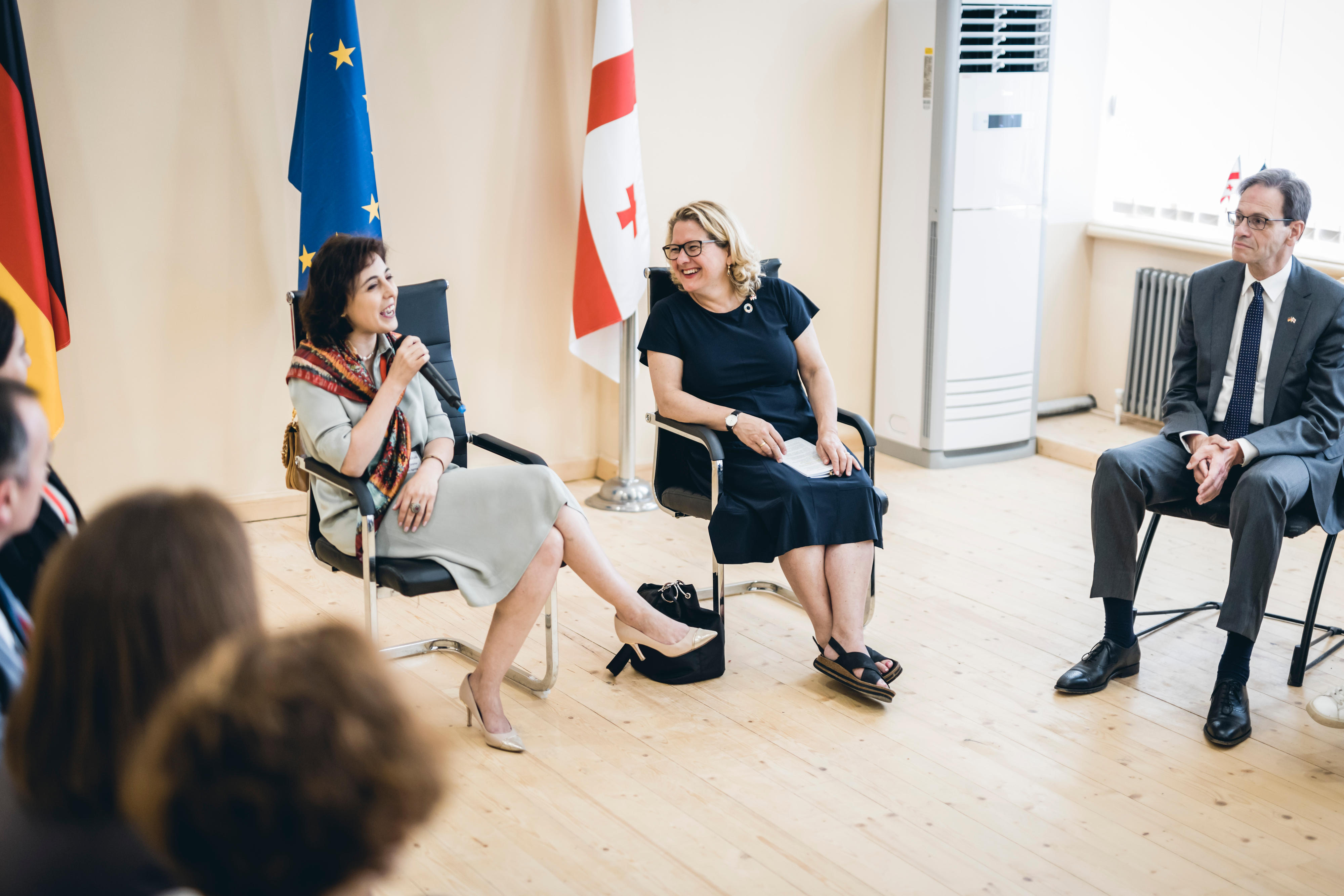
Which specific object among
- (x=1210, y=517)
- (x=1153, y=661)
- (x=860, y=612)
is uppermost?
(x=1210, y=517)

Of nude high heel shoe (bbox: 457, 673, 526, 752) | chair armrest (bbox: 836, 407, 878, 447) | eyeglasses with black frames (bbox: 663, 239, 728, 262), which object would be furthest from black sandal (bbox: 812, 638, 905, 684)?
eyeglasses with black frames (bbox: 663, 239, 728, 262)

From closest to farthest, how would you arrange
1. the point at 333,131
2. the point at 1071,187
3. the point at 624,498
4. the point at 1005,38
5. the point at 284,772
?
the point at 284,772, the point at 333,131, the point at 624,498, the point at 1005,38, the point at 1071,187

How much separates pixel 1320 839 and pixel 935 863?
0.76 m

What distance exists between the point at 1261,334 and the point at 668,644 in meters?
1.69

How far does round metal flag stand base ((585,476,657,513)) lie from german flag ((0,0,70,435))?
180cm

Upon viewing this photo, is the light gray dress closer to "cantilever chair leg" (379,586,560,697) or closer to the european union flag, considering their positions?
"cantilever chair leg" (379,586,560,697)

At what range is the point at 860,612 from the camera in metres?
3.03

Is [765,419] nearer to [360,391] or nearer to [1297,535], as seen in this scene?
[360,391]

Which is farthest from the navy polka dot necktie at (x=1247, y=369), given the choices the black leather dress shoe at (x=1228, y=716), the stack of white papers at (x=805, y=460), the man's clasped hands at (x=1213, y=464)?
the stack of white papers at (x=805, y=460)

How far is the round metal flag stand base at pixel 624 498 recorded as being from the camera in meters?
4.44

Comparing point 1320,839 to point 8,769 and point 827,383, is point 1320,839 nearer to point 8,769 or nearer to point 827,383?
point 827,383

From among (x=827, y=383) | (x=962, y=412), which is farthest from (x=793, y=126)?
(x=827, y=383)

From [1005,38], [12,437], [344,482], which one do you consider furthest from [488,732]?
[1005,38]

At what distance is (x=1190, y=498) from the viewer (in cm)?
310
